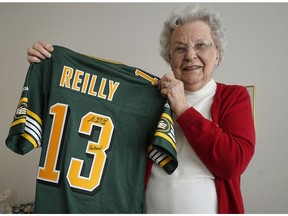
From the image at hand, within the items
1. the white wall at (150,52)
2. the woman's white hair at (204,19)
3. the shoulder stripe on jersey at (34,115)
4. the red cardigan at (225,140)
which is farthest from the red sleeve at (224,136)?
the white wall at (150,52)

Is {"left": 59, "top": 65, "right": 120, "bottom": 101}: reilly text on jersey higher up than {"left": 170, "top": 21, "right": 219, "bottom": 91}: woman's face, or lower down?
lower down

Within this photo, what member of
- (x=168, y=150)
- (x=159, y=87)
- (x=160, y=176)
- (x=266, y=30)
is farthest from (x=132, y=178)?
(x=266, y=30)

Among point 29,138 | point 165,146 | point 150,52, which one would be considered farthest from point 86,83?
point 150,52

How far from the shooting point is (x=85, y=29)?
223 cm

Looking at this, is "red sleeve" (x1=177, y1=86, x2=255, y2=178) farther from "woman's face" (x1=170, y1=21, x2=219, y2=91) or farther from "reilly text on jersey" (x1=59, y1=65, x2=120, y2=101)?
"reilly text on jersey" (x1=59, y1=65, x2=120, y2=101)

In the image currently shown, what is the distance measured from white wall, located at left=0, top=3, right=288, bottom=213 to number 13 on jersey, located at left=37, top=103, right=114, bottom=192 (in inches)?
44.5

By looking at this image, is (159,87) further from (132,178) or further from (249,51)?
(249,51)

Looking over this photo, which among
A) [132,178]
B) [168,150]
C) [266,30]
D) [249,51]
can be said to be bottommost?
[132,178]

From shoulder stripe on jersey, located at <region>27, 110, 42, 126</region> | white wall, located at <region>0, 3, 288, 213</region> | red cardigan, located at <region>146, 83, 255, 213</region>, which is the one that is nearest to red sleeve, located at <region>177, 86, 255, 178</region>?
red cardigan, located at <region>146, 83, 255, 213</region>

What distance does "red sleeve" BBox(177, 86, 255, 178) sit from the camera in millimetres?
948

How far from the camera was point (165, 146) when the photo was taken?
3.24 ft

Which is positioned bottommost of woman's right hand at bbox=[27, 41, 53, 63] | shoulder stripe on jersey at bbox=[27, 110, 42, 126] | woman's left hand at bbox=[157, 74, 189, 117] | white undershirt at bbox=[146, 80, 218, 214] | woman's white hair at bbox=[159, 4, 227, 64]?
white undershirt at bbox=[146, 80, 218, 214]

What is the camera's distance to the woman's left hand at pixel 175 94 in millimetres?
1056

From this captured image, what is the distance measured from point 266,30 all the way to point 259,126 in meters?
0.76
